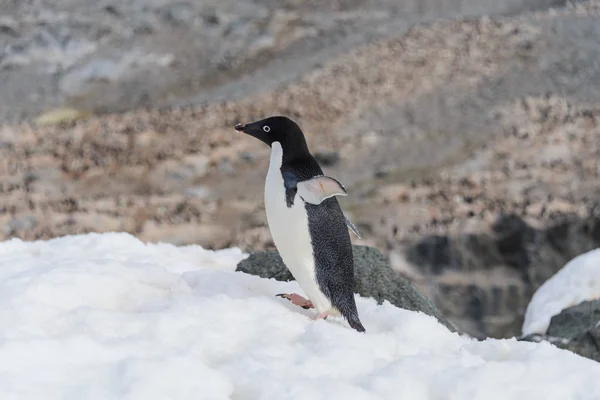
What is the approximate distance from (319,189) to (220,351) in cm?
98

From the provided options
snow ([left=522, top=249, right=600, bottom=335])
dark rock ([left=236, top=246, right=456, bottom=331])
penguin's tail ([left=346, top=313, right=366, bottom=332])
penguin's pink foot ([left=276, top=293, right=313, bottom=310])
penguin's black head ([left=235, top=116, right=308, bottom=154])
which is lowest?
snow ([left=522, top=249, right=600, bottom=335])

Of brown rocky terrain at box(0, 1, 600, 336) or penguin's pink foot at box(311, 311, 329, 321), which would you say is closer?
penguin's pink foot at box(311, 311, 329, 321)

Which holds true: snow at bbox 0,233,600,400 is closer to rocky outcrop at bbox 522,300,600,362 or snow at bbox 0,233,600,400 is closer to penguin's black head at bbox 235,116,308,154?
penguin's black head at bbox 235,116,308,154

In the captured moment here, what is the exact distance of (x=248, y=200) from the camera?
15445 mm

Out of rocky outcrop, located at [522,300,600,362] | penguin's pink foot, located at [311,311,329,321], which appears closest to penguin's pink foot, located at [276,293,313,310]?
penguin's pink foot, located at [311,311,329,321]

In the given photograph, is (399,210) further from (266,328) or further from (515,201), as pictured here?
(266,328)

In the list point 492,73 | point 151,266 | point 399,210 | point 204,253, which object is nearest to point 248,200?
point 399,210

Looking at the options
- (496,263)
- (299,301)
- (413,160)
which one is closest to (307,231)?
(299,301)

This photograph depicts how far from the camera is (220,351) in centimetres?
286

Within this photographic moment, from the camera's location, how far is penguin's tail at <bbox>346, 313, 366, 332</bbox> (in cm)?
343

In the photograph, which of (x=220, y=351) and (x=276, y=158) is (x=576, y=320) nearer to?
(x=276, y=158)

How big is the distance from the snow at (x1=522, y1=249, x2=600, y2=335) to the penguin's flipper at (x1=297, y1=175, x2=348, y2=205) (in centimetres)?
429

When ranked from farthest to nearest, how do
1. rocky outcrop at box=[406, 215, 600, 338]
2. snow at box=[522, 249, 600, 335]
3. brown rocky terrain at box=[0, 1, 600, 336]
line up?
brown rocky terrain at box=[0, 1, 600, 336] < rocky outcrop at box=[406, 215, 600, 338] < snow at box=[522, 249, 600, 335]

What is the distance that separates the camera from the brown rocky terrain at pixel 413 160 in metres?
13.3
